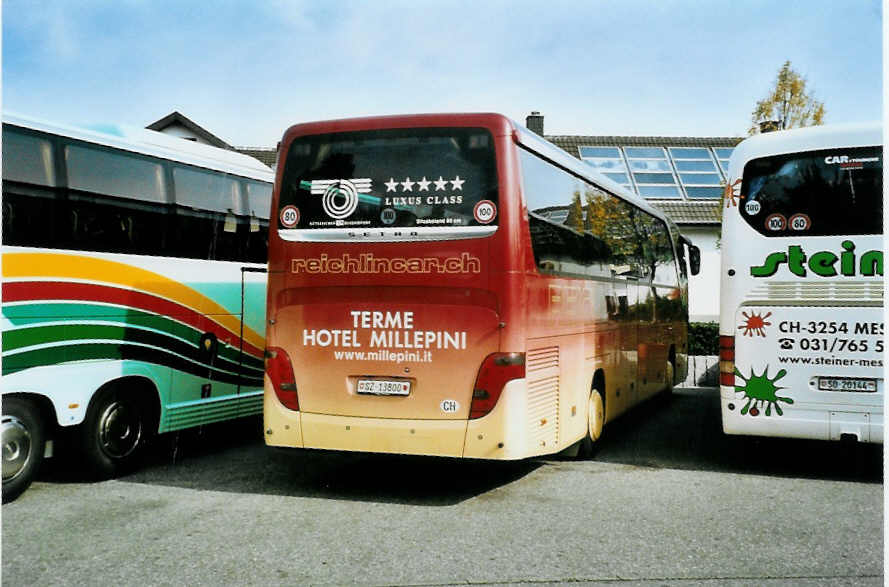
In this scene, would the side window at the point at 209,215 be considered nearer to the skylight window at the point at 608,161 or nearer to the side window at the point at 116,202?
the side window at the point at 116,202

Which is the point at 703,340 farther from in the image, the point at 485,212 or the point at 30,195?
the point at 30,195

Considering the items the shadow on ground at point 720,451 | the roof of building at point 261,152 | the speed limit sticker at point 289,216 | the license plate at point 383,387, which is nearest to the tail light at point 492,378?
the license plate at point 383,387

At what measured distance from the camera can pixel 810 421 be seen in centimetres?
848

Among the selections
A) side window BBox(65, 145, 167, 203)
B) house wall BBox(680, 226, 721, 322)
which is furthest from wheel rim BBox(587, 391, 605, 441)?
house wall BBox(680, 226, 721, 322)

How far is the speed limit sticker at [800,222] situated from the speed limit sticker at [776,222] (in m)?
0.06

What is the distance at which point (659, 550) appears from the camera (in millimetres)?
6043

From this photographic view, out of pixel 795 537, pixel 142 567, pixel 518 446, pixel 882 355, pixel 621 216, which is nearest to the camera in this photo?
pixel 142 567

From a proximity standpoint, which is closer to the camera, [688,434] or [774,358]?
[774,358]

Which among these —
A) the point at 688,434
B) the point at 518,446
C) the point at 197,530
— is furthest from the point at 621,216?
the point at 197,530

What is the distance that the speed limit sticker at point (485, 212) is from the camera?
7352mm

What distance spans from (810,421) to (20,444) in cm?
679

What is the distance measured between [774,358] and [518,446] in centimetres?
278

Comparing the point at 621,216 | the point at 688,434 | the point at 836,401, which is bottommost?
the point at 688,434

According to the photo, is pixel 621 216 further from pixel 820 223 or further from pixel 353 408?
pixel 353 408
